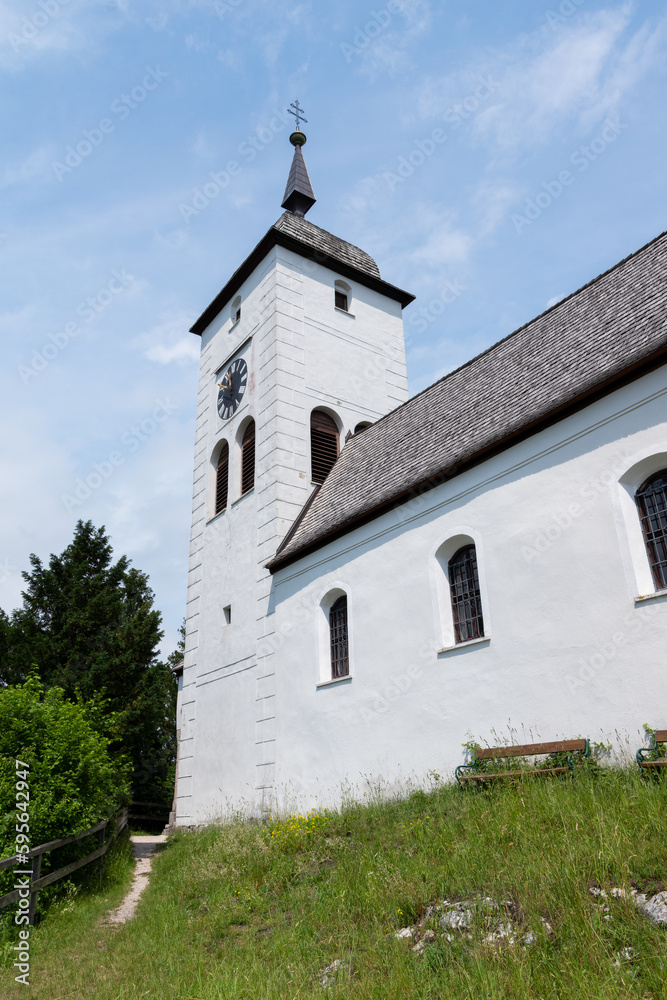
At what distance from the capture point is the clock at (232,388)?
68.5 ft

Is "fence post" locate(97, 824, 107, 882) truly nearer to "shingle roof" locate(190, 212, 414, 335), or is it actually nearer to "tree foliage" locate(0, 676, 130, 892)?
"tree foliage" locate(0, 676, 130, 892)

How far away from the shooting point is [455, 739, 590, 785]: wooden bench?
8.49m

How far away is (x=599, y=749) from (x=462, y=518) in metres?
4.28

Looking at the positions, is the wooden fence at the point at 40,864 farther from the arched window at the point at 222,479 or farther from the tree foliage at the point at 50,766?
the arched window at the point at 222,479

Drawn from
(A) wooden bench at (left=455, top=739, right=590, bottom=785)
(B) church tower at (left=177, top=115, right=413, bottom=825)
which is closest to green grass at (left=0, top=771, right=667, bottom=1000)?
(A) wooden bench at (left=455, top=739, right=590, bottom=785)

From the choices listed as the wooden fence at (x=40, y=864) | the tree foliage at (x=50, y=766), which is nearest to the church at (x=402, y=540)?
the wooden fence at (x=40, y=864)

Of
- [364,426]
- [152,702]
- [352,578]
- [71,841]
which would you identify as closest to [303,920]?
[71,841]

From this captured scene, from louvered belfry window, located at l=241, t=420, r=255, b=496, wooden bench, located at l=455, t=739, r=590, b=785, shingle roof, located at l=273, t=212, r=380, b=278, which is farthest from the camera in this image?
shingle roof, located at l=273, t=212, r=380, b=278

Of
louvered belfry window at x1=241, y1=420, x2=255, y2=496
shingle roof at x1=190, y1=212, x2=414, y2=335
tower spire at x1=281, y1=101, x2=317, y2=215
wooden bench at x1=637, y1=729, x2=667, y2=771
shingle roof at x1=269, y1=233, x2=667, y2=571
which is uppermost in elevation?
tower spire at x1=281, y1=101, x2=317, y2=215

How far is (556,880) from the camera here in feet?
17.4

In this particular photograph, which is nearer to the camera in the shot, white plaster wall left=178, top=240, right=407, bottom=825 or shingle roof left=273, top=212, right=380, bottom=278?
white plaster wall left=178, top=240, right=407, bottom=825

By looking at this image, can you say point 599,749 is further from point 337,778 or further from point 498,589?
point 337,778

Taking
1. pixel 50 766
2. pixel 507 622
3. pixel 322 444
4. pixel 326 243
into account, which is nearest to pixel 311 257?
pixel 326 243

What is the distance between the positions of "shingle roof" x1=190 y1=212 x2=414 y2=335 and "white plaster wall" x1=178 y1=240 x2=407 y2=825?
299 mm
